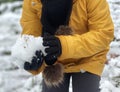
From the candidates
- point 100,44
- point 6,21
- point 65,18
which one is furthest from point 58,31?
point 6,21

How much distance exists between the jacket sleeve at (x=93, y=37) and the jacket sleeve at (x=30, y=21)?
463mm

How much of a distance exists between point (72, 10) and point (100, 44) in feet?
1.07

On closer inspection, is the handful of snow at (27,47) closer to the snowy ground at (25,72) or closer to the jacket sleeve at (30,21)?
the jacket sleeve at (30,21)

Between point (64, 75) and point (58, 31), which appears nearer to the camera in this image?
point (58, 31)

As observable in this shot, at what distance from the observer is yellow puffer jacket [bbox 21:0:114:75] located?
289cm

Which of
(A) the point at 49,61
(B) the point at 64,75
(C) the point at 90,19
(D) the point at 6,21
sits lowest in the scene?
(D) the point at 6,21

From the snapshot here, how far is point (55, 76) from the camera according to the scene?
2938 mm

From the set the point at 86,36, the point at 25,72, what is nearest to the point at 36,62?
the point at 86,36

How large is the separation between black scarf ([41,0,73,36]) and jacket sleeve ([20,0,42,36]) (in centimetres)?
18

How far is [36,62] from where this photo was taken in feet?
9.49

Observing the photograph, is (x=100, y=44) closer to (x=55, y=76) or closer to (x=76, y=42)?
(x=76, y=42)

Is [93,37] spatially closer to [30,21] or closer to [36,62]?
[36,62]

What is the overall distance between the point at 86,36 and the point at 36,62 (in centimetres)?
39

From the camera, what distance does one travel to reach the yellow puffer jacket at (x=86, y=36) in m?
2.89
